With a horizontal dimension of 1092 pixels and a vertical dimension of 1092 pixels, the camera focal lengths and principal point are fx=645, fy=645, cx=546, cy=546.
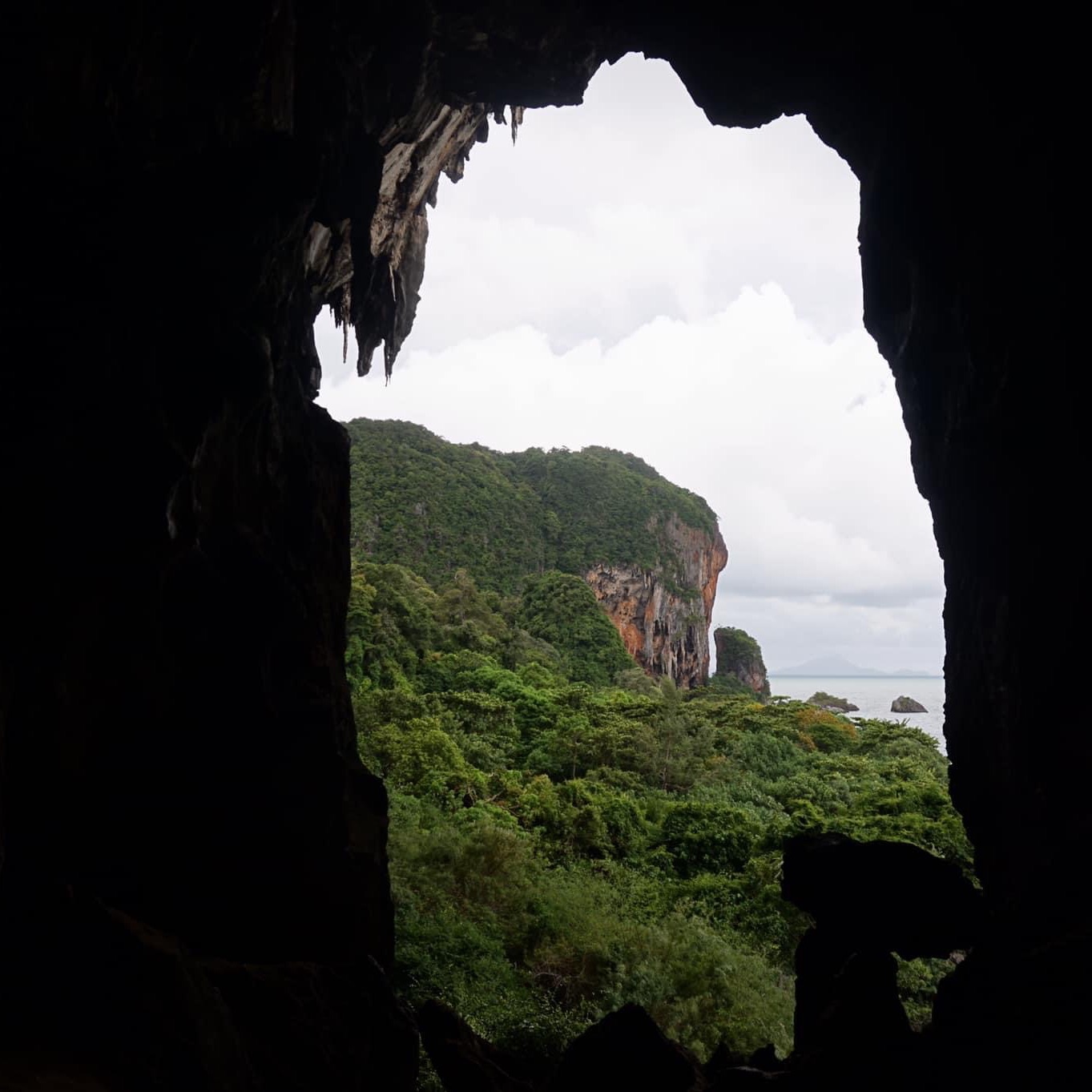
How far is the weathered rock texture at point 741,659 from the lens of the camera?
6056 centimetres

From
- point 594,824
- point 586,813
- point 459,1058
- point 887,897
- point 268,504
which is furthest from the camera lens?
point 586,813

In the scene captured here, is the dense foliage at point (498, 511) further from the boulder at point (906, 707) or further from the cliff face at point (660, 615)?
the boulder at point (906, 707)

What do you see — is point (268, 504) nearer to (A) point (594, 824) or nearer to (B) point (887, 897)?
(B) point (887, 897)

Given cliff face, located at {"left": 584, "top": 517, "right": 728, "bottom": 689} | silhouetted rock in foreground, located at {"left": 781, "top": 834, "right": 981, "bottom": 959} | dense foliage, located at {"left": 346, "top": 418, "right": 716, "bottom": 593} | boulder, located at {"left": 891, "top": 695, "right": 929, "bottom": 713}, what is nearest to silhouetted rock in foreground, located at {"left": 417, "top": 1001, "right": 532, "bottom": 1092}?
silhouetted rock in foreground, located at {"left": 781, "top": 834, "right": 981, "bottom": 959}

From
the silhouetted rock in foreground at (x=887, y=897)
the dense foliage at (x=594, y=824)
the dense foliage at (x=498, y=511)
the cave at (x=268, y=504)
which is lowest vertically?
the dense foliage at (x=594, y=824)

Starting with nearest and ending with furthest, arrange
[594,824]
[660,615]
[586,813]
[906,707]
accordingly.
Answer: [594,824] < [586,813] < [660,615] < [906,707]

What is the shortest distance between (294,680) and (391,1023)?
3629 mm

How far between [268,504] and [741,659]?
58.6 metres

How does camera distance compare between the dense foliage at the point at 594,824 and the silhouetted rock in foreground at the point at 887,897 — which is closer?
the silhouetted rock in foreground at the point at 887,897

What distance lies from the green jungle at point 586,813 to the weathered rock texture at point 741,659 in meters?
19.9

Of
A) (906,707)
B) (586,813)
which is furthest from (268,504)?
(906,707)

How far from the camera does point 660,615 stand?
53906 millimetres

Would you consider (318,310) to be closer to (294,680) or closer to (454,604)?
(294,680)

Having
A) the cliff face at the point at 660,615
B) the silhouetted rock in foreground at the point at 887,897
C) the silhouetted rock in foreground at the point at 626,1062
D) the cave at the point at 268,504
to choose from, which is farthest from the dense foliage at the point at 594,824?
the cliff face at the point at 660,615
